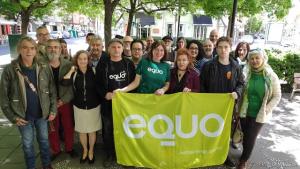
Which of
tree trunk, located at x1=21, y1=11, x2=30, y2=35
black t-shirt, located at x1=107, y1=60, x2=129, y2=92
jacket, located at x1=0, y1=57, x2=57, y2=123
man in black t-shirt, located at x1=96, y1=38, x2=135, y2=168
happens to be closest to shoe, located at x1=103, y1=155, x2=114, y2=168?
man in black t-shirt, located at x1=96, y1=38, x2=135, y2=168

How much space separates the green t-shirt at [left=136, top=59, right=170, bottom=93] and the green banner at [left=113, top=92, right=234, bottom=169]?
0.62 ft

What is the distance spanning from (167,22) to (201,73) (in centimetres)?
3724

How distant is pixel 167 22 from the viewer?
132 feet

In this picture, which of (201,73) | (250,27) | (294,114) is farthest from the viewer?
(250,27)

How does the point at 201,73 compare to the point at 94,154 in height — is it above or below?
above

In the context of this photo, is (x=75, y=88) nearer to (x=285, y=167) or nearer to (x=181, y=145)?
(x=181, y=145)

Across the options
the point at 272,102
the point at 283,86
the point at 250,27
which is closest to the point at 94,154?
the point at 272,102

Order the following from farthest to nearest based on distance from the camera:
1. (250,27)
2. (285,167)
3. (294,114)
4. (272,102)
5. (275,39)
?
(250,27) < (275,39) < (294,114) < (285,167) < (272,102)

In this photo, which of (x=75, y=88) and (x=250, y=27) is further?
(x=250, y=27)

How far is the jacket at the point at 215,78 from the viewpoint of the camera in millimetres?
4039

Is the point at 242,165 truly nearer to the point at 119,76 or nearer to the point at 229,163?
the point at 229,163

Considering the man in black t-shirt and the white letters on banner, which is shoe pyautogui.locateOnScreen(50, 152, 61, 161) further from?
the white letters on banner

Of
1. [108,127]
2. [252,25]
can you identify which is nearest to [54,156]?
[108,127]

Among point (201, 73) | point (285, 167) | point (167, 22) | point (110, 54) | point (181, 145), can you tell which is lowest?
point (285, 167)
